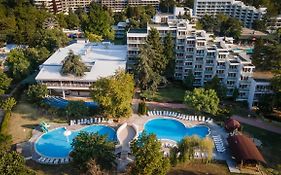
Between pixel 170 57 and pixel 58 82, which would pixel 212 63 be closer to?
pixel 170 57

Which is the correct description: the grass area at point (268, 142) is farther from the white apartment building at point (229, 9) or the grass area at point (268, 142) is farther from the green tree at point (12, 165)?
the white apartment building at point (229, 9)

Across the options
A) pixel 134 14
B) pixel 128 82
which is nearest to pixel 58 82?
pixel 128 82

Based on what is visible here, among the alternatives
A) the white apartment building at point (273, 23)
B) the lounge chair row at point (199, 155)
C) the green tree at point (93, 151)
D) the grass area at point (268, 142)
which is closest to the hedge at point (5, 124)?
the green tree at point (93, 151)

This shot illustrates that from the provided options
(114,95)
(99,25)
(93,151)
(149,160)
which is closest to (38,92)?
(114,95)

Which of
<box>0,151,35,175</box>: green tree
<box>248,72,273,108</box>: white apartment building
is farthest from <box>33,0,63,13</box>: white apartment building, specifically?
<box>0,151,35,175</box>: green tree

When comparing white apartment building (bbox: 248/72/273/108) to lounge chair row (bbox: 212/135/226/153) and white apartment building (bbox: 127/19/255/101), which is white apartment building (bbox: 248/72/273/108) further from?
lounge chair row (bbox: 212/135/226/153)

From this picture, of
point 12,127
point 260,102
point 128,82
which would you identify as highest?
point 128,82

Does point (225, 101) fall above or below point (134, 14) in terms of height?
below
